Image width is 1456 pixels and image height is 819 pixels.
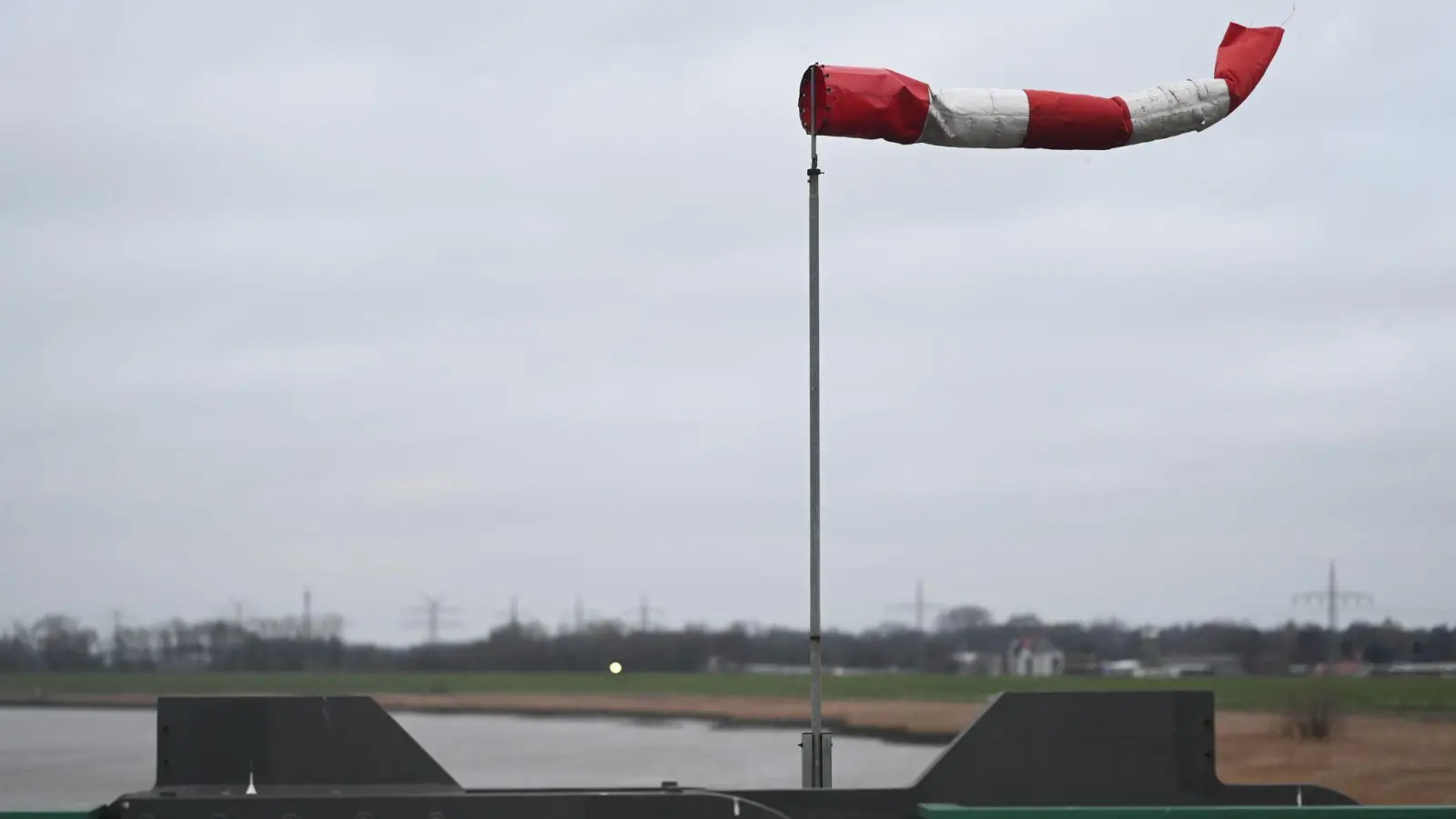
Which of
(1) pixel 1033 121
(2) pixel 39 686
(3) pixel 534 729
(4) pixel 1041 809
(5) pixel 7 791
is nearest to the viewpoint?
(4) pixel 1041 809

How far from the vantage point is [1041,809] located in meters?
5.38

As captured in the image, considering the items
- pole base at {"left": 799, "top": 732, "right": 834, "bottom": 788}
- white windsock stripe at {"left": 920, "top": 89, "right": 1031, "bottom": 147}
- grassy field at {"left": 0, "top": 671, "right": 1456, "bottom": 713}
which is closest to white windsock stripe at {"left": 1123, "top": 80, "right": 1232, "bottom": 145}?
white windsock stripe at {"left": 920, "top": 89, "right": 1031, "bottom": 147}

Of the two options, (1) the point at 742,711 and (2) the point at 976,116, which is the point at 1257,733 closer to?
(1) the point at 742,711

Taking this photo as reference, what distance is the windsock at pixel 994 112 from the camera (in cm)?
659

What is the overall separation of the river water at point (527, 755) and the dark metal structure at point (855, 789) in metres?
19.9

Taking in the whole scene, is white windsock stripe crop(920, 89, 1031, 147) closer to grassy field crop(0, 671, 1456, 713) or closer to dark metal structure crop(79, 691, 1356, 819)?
dark metal structure crop(79, 691, 1356, 819)

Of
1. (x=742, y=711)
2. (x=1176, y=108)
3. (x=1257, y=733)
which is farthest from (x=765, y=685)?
(x=1176, y=108)

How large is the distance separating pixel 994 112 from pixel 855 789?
3.10 metres

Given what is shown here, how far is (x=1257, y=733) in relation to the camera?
35375 mm

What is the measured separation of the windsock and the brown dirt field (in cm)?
1856

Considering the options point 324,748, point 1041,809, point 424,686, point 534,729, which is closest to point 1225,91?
point 1041,809

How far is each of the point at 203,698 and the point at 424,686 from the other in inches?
1329

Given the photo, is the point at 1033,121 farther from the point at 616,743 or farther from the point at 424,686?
the point at 616,743

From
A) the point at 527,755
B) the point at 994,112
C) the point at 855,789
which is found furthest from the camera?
the point at 527,755
